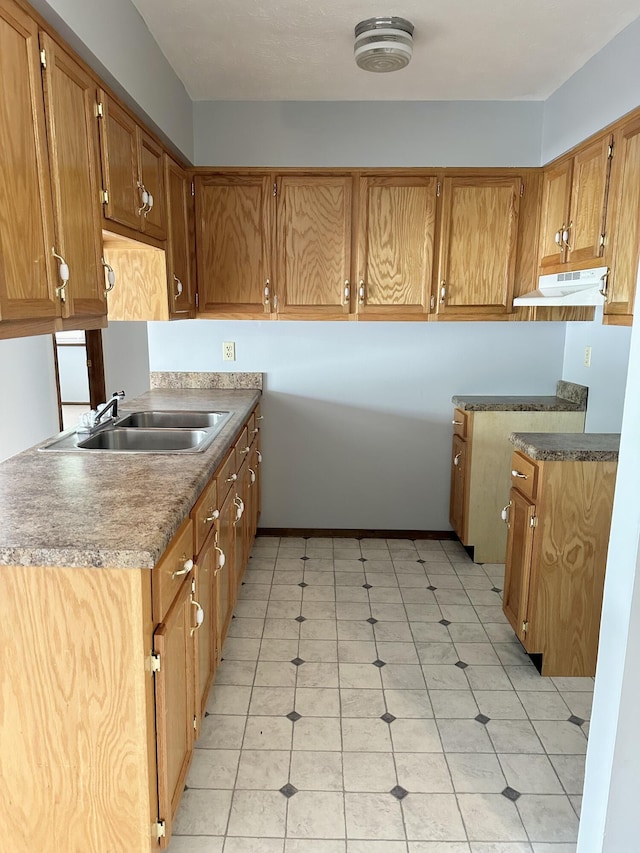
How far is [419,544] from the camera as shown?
3.69 meters

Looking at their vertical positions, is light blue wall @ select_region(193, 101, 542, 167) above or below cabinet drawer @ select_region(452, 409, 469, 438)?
above

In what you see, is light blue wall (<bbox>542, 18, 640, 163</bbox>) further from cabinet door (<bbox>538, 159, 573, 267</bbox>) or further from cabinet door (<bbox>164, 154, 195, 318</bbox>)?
cabinet door (<bbox>164, 154, 195, 318</bbox>)

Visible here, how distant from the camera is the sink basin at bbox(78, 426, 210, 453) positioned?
8.08 feet

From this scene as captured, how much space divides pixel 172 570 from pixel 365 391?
2317mm

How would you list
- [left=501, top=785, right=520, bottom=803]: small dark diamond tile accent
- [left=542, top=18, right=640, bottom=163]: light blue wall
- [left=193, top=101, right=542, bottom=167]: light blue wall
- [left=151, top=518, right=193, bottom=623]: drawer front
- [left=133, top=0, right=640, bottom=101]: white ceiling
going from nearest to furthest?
[left=151, top=518, right=193, bottom=623]: drawer front, [left=501, top=785, right=520, bottom=803]: small dark diamond tile accent, [left=133, top=0, right=640, bottom=101]: white ceiling, [left=542, top=18, right=640, bottom=163]: light blue wall, [left=193, top=101, right=542, bottom=167]: light blue wall

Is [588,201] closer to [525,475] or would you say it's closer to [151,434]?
[525,475]

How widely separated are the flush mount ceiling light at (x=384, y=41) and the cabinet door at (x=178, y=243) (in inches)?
38.4

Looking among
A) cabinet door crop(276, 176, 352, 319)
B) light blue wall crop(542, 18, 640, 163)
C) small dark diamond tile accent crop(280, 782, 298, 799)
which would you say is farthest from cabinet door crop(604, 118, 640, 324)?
small dark diamond tile accent crop(280, 782, 298, 799)

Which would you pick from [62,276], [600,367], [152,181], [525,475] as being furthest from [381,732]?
[152,181]

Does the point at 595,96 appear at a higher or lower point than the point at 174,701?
higher

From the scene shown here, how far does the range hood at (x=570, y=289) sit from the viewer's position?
241 centimetres

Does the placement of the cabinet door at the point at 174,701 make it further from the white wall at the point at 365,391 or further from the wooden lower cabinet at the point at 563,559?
the white wall at the point at 365,391

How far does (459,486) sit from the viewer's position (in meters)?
3.47

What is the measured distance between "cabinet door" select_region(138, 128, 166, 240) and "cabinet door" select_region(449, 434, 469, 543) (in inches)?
77.7
